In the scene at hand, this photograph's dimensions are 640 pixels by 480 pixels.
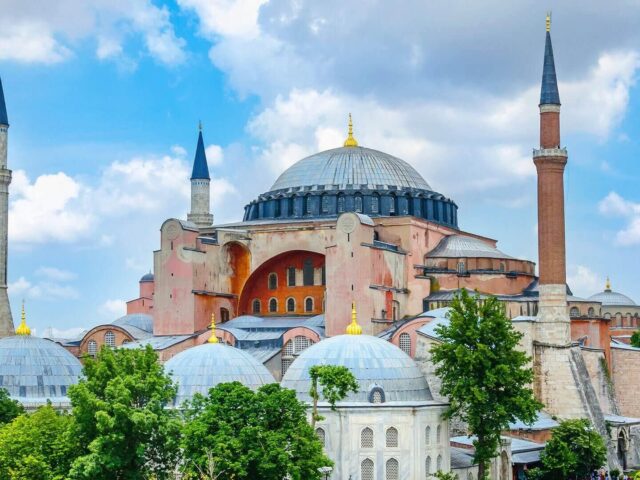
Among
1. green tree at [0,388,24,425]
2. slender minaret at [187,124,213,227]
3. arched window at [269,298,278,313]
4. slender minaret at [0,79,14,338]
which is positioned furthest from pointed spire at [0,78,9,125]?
green tree at [0,388,24,425]

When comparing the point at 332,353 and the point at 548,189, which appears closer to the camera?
the point at 332,353

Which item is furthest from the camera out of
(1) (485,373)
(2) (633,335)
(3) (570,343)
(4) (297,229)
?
(2) (633,335)

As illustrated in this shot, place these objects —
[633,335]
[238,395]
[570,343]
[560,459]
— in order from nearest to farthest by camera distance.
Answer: [238,395] < [560,459] < [570,343] < [633,335]

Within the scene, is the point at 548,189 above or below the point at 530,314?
above

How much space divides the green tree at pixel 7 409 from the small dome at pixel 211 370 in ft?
12.6

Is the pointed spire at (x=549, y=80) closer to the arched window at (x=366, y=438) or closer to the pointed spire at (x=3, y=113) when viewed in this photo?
the arched window at (x=366, y=438)

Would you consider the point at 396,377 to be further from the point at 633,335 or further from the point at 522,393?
the point at 633,335

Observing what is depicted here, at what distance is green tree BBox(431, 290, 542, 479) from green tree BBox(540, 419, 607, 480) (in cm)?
267

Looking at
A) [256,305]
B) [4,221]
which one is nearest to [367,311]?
[256,305]

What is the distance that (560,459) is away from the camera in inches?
1383

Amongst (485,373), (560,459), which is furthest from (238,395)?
(560,459)

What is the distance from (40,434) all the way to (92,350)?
14593 mm

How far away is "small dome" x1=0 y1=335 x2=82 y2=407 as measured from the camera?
116 feet

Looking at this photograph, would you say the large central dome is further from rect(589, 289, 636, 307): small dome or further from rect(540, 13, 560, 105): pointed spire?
rect(589, 289, 636, 307): small dome
